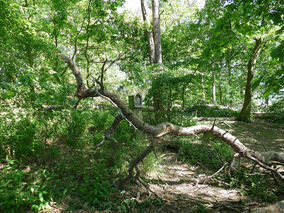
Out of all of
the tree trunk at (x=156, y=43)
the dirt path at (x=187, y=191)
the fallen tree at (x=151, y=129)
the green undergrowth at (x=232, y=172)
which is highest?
the tree trunk at (x=156, y=43)

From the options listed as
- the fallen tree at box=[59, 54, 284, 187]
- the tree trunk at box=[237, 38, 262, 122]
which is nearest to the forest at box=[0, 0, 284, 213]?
the fallen tree at box=[59, 54, 284, 187]

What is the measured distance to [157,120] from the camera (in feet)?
23.0

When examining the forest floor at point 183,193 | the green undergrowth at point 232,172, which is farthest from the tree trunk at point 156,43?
the forest floor at point 183,193

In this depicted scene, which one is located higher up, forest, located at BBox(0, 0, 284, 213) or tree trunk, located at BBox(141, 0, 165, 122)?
tree trunk, located at BBox(141, 0, 165, 122)

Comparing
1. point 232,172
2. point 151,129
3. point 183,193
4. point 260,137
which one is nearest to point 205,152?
point 232,172

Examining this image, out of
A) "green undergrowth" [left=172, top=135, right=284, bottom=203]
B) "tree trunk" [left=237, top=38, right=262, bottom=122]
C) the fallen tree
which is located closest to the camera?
the fallen tree

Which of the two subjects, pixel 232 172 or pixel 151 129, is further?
pixel 232 172

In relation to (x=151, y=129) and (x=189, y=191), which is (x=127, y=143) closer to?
(x=189, y=191)

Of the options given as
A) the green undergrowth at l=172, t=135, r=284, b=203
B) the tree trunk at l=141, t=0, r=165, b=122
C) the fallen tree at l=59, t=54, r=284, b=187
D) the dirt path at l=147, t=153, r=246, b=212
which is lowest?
the dirt path at l=147, t=153, r=246, b=212

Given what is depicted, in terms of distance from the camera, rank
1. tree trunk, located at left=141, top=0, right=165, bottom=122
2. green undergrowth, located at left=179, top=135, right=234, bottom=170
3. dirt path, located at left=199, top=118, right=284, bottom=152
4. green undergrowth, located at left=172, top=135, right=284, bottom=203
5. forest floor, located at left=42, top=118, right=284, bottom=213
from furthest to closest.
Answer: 1. tree trunk, located at left=141, top=0, right=165, bottom=122
2. dirt path, located at left=199, top=118, right=284, bottom=152
3. green undergrowth, located at left=179, top=135, right=234, bottom=170
4. green undergrowth, located at left=172, top=135, right=284, bottom=203
5. forest floor, located at left=42, top=118, right=284, bottom=213

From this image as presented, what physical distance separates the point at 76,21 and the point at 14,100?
617 cm

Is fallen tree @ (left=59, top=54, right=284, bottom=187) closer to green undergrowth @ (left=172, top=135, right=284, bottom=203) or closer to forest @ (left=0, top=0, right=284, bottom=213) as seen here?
forest @ (left=0, top=0, right=284, bottom=213)

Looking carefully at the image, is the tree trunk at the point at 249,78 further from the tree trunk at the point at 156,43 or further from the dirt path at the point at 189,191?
the tree trunk at the point at 156,43

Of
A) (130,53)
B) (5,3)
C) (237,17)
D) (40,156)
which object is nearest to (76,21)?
(130,53)
